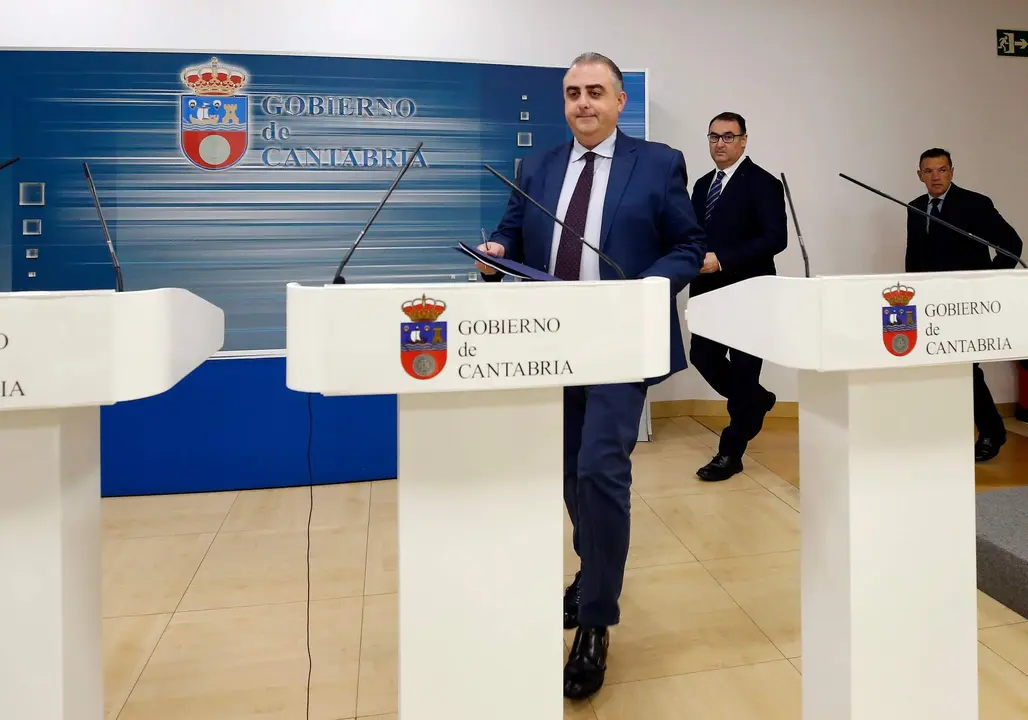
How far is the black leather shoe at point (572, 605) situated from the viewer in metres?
1.86

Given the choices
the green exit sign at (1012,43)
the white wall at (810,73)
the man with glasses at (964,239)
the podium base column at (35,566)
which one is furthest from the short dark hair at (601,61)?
the green exit sign at (1012,43)

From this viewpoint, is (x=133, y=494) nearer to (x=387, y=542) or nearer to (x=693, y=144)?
(x=387, y=542)

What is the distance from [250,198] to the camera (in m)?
2.93

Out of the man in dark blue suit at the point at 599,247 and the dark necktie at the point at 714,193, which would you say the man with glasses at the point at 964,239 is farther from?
the man in dark blue suit at the point at 599,247

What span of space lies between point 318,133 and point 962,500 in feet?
8.43

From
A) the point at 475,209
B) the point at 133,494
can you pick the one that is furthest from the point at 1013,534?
the point at 133,494

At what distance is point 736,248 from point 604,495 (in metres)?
1.74

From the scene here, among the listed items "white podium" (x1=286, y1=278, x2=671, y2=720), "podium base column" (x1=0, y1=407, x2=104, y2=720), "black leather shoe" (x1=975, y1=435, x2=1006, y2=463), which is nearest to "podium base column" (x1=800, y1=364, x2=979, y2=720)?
"white podium" (x1=286, y1=278, x2=671, y2=720)

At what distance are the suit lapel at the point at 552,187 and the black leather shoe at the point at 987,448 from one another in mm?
2513

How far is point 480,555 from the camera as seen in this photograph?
1.04 metres

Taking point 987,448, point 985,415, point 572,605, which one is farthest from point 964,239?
point 572,605

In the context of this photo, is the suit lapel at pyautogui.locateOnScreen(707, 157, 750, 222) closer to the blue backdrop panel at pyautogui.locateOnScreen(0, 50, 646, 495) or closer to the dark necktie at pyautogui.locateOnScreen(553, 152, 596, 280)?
the blue backdrop panel at pyautogui.locateOnScreen(0, 50, 646, 495)

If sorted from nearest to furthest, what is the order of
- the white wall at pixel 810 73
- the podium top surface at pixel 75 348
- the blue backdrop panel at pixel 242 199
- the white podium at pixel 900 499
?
the podium top surface at pixel 75 348 → the white podium at pixel 900 499 → the blue backdrop panel at pixel 242 199 → the white wall at pixel 810 73

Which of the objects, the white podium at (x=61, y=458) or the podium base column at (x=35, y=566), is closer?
the white podium at (x=61, y=458)
